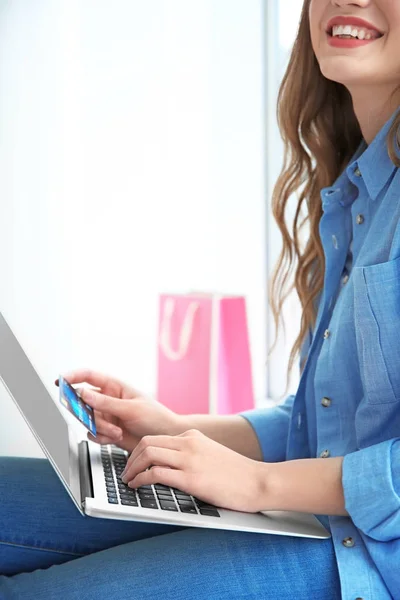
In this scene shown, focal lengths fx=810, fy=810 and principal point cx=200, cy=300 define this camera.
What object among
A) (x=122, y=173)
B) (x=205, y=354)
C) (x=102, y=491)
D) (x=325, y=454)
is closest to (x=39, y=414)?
(x=102, y=491)

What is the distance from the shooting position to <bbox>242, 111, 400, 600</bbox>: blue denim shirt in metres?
0.92

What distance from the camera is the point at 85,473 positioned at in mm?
1051

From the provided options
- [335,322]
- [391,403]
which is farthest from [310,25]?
[391,403]

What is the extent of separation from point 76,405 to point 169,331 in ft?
5.69

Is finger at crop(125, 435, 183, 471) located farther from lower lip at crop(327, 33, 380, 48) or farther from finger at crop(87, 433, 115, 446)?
lower lip at crop(327, 33, 380, 48)

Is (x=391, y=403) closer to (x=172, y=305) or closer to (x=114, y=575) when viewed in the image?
(x=114, y=575)

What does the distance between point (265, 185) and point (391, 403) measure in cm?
245

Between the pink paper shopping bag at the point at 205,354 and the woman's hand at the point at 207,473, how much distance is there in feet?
5.79

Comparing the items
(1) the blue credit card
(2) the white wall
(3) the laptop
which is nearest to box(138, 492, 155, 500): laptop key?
(3) the laptop

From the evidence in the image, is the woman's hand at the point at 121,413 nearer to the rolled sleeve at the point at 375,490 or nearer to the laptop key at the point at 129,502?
the laptop key at the point at 129,502

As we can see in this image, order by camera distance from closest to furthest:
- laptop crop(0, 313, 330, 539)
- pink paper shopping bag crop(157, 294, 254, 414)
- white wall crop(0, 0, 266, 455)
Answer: laptop crop(0, 313, 330, 539), white wall crop(0, 0, 266, 455), pink paper shopping bag crop(157, 294, 254, 414)

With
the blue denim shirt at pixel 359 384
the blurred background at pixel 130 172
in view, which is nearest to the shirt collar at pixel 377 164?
the blue denim shirt at pixel 359 384

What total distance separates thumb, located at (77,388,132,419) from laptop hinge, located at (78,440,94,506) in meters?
0.06

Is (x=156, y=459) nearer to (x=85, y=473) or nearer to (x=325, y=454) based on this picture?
(x=85, y=473)
